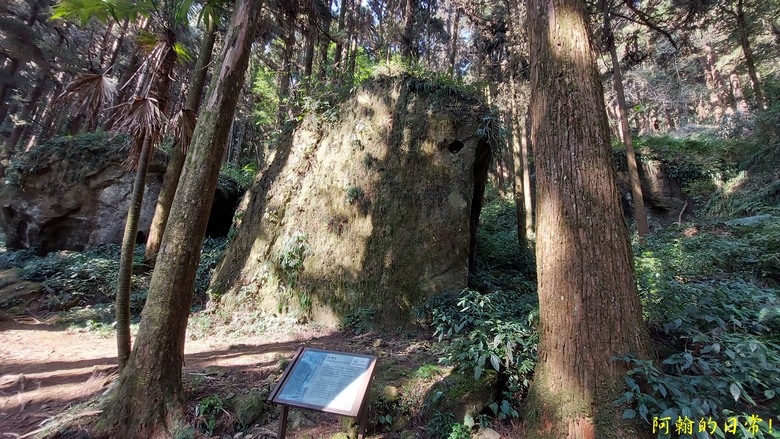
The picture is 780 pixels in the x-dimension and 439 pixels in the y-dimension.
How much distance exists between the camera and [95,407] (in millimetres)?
3318

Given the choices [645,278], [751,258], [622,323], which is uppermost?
[751,258]

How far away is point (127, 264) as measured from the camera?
391 centimetres

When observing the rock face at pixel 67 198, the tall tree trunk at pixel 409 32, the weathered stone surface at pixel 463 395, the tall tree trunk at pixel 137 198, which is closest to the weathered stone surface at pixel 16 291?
the rock face at pixel 67 198

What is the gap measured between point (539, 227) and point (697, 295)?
2590 millimetres

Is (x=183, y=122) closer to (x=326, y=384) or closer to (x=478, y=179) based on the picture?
(x=326, y=384)

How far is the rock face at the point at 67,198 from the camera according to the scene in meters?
9.83

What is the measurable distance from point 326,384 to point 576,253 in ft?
8.17

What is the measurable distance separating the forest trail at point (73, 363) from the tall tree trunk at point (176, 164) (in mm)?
2575

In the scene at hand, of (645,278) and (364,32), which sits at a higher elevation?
(364,32)

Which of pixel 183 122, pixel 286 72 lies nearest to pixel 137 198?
pixel 183 122

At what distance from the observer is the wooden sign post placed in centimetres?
266

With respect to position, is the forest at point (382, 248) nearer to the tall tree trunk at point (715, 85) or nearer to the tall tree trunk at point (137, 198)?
the tall tree trunk at point (137, 198)

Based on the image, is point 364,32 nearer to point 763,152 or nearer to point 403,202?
point 403,202

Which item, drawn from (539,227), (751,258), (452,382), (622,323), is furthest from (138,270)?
(751,258)
